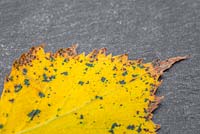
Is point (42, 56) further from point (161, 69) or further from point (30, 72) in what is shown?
point (161, 69)

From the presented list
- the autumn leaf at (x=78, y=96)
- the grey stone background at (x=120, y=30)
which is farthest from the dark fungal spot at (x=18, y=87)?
the grey stone background at (x=120, y=30)

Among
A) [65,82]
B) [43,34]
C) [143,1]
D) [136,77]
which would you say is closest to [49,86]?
[65,82]

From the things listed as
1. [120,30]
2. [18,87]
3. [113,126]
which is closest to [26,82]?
[18,87]

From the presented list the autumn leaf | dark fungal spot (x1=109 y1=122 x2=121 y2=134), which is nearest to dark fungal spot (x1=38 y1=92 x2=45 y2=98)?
the autumn leaf

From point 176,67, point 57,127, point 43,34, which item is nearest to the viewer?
point 57,127

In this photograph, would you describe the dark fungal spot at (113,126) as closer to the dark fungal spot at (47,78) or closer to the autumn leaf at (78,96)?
the autumn leaf at (78,96)

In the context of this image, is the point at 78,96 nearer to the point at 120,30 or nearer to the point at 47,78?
the point at 47,78
